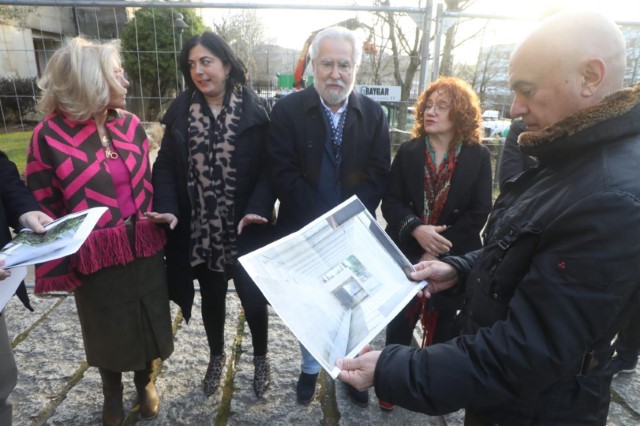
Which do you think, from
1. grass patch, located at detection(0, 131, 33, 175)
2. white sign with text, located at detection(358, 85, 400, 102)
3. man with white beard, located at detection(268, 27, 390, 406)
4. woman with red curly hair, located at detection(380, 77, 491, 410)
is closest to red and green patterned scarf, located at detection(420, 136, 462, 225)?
woman with red curly hair, located at detection(380, 77, 491, 410)

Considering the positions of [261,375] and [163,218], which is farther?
[261,375]

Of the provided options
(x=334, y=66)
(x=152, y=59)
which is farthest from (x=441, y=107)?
(x=152, y=59)

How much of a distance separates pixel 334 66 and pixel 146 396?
6.79ft

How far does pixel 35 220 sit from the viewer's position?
69.5 inches

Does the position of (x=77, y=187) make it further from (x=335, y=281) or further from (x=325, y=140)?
(x=335, y=281)

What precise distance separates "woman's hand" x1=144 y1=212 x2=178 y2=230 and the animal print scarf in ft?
0.51

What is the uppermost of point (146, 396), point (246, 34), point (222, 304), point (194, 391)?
point (246, 34)

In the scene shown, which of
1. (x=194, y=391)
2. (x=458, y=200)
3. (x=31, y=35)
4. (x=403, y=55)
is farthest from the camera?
(x=403, y=55)

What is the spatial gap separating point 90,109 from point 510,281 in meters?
1.91

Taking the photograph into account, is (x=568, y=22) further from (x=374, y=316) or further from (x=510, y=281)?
(x=374, y=316)

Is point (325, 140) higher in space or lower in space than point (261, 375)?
higher

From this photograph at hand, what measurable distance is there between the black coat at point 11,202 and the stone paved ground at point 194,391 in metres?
1.11

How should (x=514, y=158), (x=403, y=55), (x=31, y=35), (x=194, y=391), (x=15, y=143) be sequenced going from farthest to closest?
(x=403, y=55) < (x=15, y=143) < (x=31, y=35) < (x=514, y=158) < (x=194, y=391)

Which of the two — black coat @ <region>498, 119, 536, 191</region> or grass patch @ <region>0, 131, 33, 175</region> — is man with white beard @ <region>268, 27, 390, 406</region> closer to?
black coat @ <region>498, 119, 536, 191</region>
